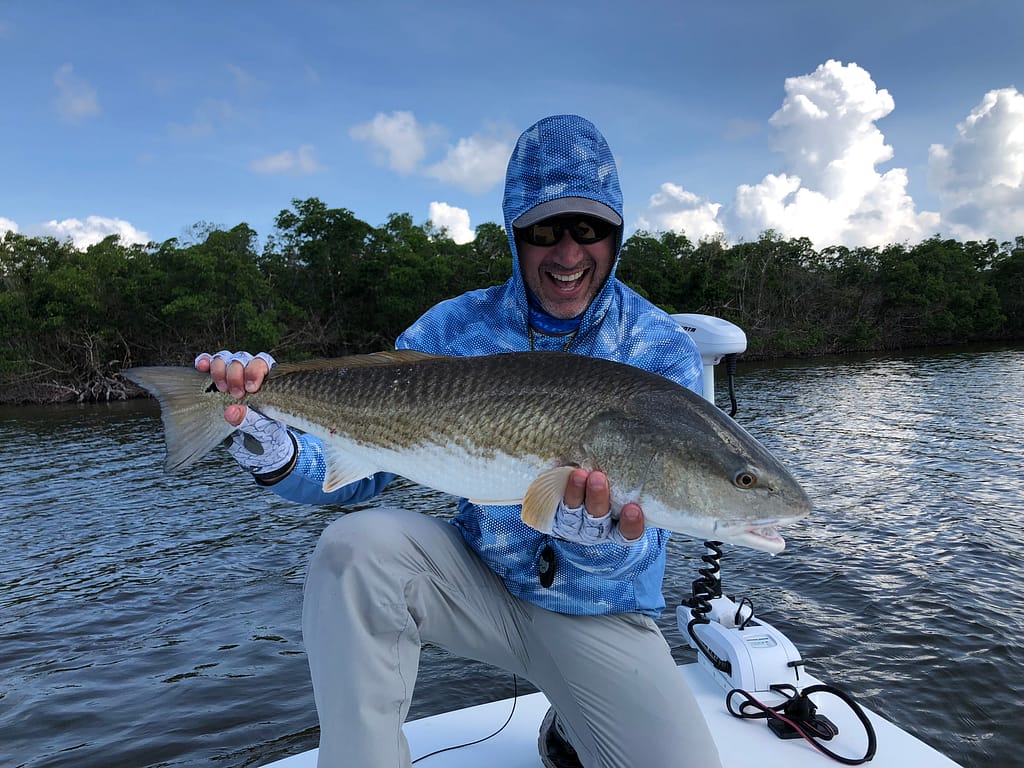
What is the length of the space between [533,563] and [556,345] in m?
1.17

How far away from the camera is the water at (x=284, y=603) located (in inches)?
222

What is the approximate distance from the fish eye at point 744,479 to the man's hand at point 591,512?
37cm

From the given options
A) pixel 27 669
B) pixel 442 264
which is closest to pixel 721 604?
pixel 27 669

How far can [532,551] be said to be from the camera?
3.19 metres

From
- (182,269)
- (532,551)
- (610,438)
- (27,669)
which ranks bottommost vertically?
(27,669)

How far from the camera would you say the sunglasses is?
340cm

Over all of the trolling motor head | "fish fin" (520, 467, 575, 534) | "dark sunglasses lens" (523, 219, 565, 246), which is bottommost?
"fish fin" (520, 467, 575, 534)

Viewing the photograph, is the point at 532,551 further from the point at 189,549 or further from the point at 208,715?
the point at 189,549

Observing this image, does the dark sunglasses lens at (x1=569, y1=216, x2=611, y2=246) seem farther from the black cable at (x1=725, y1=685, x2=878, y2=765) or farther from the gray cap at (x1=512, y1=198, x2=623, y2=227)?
the black cable at (x1=725, y1=685, x2=878, y2=765)

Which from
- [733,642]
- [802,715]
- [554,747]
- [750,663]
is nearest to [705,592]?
[733,642]

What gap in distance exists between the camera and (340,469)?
297cm

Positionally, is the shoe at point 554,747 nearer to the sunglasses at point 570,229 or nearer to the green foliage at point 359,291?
the sunglasses at point 570,229

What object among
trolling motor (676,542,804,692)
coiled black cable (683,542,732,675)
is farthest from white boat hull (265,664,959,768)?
coiled black cable (683,542,732,675)

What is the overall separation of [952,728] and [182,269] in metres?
40.5
